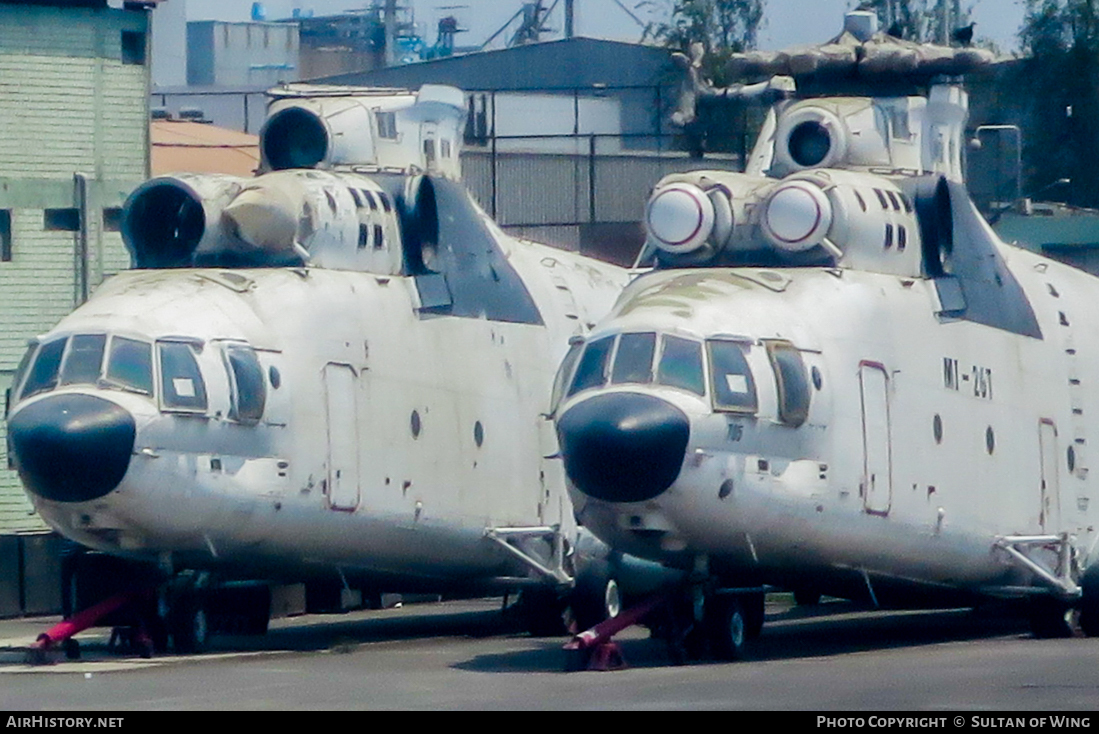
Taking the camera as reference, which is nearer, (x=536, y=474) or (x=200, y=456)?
(x=200, y=456)

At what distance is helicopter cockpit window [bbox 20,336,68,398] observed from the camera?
21141 mm

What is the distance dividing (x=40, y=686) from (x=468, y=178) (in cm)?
2403

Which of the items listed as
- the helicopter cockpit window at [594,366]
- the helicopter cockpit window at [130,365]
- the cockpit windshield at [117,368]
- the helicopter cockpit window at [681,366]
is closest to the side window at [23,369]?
the cockpit windshield at [117,368]

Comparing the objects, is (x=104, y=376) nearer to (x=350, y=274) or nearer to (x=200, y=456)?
(x=200, y=456)

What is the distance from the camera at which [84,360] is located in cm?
2111

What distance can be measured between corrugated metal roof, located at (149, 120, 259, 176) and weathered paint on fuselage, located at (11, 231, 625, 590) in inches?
675

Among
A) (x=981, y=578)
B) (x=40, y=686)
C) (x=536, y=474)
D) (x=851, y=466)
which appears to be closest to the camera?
(x=40, y=686)

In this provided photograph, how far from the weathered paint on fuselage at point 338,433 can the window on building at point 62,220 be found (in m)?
9.28

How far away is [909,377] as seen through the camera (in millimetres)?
21688

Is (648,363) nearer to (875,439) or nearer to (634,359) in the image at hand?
(634,359)

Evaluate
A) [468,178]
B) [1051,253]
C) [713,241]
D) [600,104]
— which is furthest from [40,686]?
[600,104]

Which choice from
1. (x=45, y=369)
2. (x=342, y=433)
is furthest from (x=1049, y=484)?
(x=45, y=369)

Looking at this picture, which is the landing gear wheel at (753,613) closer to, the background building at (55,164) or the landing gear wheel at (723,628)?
the landing gear wheel at (723,628)

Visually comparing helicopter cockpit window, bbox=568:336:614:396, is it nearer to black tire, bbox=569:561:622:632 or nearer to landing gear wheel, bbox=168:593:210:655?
black tire, bbox=569:561:622:632
